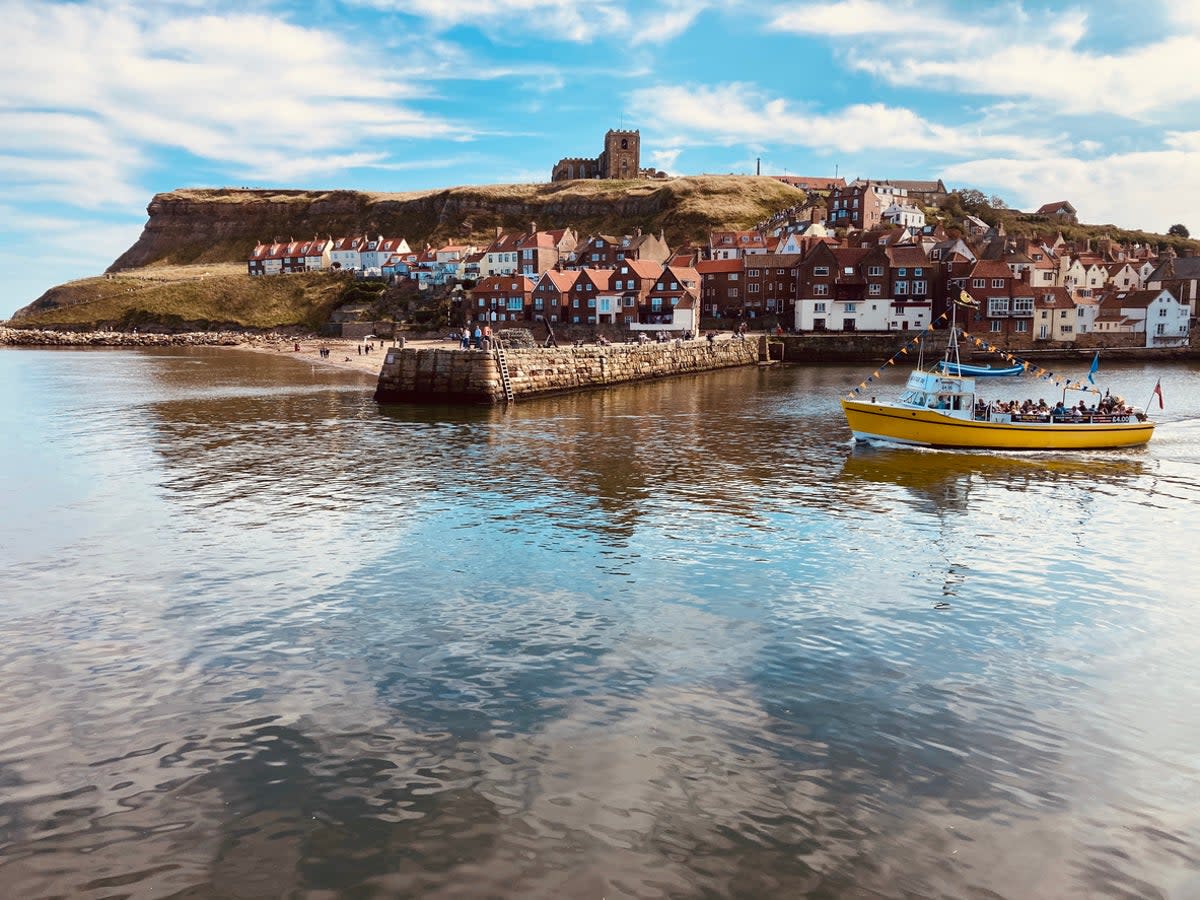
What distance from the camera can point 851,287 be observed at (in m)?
99.3

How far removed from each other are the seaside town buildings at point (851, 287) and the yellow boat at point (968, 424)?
58.8m

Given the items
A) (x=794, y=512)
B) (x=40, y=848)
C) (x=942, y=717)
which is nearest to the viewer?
(x=40, y=848)

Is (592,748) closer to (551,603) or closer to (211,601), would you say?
(551,603)

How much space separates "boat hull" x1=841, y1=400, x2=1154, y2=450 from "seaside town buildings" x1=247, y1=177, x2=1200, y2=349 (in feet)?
193

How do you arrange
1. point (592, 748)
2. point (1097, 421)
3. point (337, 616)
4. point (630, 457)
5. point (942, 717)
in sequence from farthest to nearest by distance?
1. point (1097, 421)
2. point (630, 457)
3. point (337, 616)
4. point (942, 717)
5. point (592, 748)

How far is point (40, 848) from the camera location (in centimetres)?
847

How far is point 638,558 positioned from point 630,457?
13471 mm

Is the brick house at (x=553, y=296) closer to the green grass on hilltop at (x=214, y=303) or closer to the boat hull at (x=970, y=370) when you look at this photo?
the green grass on hilltop at (x=214, y=303)

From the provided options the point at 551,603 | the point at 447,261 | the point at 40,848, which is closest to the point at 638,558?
the point at 551,603

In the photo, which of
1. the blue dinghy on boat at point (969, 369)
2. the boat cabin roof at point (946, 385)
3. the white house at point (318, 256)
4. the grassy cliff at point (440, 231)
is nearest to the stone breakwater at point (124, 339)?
the grassy cliff at point (440, 231)

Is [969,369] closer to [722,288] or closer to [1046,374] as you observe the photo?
[1046,374]

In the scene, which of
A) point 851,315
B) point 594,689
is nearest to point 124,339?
point 851,315

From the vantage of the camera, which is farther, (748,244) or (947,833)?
(748,244)

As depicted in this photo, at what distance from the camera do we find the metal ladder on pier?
165 feet
